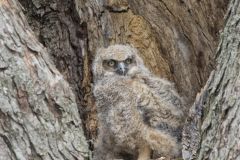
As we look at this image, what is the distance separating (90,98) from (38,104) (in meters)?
1.38

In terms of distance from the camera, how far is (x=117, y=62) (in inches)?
167

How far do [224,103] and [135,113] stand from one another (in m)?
1.12

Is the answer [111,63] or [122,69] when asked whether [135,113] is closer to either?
[122,69]

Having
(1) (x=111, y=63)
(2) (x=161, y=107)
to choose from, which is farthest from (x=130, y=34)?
(2) (x=161, y=107)

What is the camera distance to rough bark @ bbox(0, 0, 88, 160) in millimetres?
3078

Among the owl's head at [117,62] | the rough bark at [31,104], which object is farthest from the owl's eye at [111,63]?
the rough bark at [31,104]

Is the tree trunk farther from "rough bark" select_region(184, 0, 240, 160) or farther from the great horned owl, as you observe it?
"rough bark" select_region(184, 0, 240, 160)

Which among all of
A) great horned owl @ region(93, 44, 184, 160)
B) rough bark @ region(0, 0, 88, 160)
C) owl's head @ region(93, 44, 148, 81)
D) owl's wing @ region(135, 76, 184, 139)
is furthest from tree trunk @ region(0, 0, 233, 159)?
rough bark @ region(0, 0, 88, 160)

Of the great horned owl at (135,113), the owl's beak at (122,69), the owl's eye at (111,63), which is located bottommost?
the great horned owl at (135,113)

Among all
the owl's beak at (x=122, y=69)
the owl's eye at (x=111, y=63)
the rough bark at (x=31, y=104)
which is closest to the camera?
the rough bark at (x=31, y=104)

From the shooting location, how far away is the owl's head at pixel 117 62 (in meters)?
4.19

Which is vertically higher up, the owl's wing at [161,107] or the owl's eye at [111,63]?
the owl's eye at [111,63]

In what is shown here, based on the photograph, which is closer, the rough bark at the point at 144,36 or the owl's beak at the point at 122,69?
the owl's beak at the point at 122,69

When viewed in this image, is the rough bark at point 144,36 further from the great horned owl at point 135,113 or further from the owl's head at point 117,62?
the great horned owl at point 135,113
